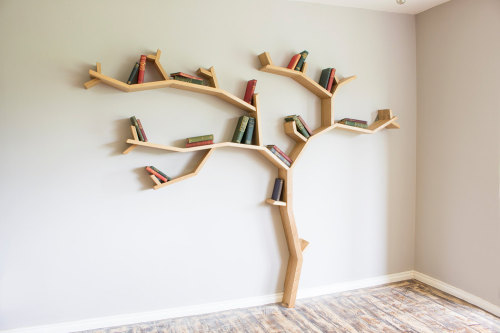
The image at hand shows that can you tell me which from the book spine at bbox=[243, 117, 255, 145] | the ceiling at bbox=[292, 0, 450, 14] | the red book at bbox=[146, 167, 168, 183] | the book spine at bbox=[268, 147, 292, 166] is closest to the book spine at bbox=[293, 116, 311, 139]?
the book spine at bbox=[268, 147, 292, 166]

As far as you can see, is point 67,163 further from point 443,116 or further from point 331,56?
point 443,116

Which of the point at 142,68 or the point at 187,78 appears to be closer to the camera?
the point at 142,68

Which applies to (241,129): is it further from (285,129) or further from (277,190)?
(277,190)

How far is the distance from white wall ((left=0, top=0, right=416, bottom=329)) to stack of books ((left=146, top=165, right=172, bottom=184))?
2.8 inches

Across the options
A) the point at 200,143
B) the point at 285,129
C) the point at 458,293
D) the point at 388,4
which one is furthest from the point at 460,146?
the point at 200,143

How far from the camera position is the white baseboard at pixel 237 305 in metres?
2.67

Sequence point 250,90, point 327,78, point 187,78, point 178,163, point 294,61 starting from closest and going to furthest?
point 187,78, point 178,163, point 250,90, point 294,61, point 327,78

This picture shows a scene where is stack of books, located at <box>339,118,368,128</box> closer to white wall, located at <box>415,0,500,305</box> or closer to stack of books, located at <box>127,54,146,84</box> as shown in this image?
white wall, located at <box>415,0,500,305</box>

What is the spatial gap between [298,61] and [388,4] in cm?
97

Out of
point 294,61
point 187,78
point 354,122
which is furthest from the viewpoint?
point 354,122

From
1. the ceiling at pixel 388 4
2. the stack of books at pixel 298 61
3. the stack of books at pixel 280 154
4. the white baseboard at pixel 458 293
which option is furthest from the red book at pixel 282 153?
Result: the white baseboard at pixel 458 293

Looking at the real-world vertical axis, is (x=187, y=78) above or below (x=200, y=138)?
above

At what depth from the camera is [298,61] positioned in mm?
3154

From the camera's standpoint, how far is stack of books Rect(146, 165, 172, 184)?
274cm
